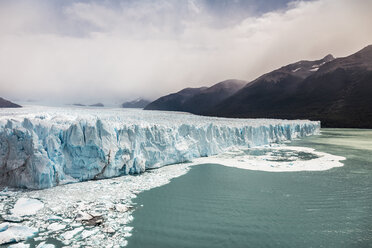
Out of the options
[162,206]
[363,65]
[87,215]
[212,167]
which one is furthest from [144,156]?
[363,65]

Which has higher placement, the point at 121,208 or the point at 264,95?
the point at 264,95

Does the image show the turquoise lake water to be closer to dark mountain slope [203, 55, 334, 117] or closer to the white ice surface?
the white ice surface

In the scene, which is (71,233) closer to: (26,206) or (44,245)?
(44,245)

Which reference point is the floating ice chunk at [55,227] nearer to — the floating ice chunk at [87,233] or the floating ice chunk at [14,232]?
the floating ice chunk at [14,232]

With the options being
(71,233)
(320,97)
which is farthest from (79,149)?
(320,97)

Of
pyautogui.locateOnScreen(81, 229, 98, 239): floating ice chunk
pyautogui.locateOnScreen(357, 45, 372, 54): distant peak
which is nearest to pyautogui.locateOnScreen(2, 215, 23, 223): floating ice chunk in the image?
pyautogui.locateOnScreen(81, 229, 98, 239): floating ice chunk

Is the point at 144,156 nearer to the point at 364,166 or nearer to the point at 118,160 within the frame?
the point at 118,160
